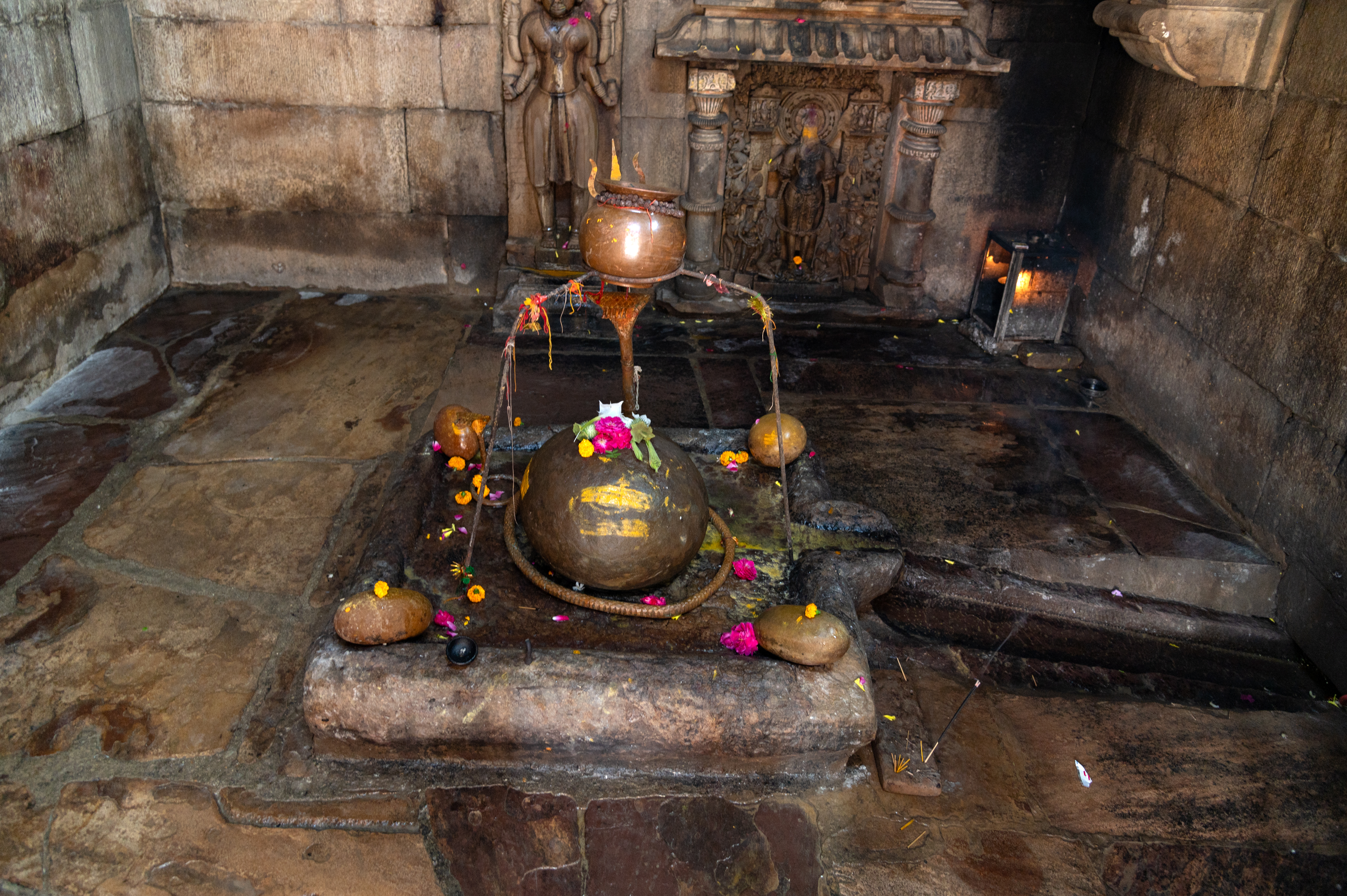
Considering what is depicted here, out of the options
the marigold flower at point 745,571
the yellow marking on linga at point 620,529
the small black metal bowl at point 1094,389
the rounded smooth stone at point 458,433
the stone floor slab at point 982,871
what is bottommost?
the stone floor slab at point 982,871

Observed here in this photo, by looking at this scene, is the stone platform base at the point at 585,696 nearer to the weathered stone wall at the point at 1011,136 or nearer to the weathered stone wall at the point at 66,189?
the weathered stone wall at the point at 66,189

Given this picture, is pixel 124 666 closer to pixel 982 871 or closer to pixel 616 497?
pixel 616 497

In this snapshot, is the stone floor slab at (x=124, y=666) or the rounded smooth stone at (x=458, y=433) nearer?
the stone floor slab at (x=124, y=666)

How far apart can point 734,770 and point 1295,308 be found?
3.38 meters

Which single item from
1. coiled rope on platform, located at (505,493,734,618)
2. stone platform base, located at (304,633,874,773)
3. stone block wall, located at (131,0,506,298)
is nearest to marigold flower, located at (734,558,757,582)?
coiled rope on platform, located at (505,493,734,618)

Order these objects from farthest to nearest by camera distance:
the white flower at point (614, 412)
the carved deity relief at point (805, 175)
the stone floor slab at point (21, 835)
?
the carved deity relief at point (805, 175)
the white flower at point (614, 412)
the stone floor slab at point (21, 835)

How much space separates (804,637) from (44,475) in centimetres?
371

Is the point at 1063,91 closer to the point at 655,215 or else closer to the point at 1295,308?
the point at 1295,308

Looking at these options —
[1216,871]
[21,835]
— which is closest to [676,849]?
[1216,871]

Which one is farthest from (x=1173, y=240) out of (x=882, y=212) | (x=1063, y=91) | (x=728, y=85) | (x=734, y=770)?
(x=734, y=770)

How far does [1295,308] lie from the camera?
4.04 m

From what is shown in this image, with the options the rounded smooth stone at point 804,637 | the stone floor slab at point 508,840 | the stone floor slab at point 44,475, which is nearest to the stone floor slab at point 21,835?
the stone floor slab at point 508,840

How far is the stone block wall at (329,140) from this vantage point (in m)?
5.86

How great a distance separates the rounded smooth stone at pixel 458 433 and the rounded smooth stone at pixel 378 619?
1.05m
